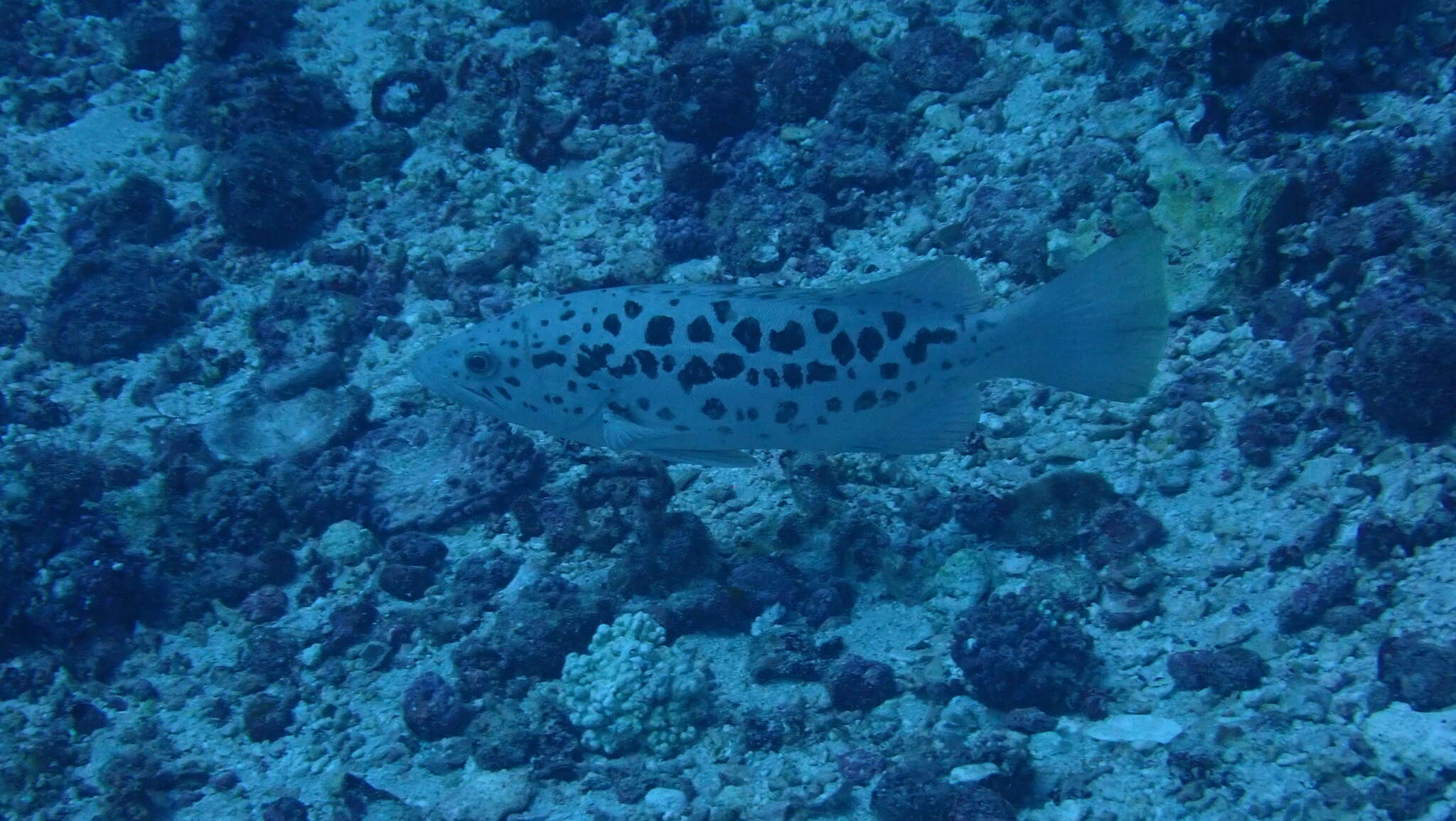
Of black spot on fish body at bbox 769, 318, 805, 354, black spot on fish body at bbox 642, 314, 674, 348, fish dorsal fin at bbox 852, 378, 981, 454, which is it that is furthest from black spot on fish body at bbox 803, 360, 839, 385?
black spot on fish body at bbox 642, 314, 674, 348

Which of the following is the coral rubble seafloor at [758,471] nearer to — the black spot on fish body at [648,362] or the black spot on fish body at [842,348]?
the black spot on fish body at [648,362]

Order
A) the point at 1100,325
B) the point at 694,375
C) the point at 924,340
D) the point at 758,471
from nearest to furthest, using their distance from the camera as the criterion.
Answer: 1. the point at 1100,325
2. the point at 924,340
3. the point at 694,375
4. the point at 758,471

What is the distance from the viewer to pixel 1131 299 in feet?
13.1

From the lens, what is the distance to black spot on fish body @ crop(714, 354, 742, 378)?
14.2 feet

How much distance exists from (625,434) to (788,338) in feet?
3.36

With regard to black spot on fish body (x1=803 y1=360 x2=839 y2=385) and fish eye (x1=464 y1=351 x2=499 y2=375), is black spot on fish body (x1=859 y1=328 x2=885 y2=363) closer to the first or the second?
black spot on fish body (x1=803 y1=360 x2=839 y2=385)

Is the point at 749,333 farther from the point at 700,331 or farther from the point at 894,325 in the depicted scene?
the point at 894,325

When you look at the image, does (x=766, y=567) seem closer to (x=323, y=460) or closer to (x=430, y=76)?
(x=323, y=460)

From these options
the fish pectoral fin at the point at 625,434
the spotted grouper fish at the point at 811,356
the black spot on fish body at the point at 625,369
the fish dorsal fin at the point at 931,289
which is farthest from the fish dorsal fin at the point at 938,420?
the black spot on fish body at the point at 625,369

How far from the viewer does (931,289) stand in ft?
14.1

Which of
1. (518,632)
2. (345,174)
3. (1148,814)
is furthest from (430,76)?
(1148,814)

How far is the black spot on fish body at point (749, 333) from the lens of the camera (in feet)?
14.1

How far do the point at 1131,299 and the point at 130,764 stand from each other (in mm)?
6058

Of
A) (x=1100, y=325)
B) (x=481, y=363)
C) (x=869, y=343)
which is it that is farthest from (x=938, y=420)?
(x=481, y=363)
